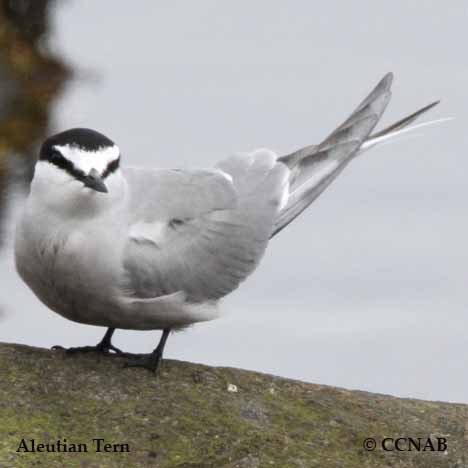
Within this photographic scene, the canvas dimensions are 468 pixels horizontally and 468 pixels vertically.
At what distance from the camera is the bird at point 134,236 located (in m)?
6.63

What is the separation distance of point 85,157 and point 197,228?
2.86 ft

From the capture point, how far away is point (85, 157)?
6523mm

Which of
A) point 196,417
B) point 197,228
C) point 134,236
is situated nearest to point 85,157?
point 134,236

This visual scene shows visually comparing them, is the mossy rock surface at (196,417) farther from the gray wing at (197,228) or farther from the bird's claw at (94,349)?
the gray wing at (197,228)

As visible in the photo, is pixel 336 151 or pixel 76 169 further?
pixel 336 151

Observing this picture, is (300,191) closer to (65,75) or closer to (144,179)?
(144,179)

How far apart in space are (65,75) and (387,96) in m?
5.11

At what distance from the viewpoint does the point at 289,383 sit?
7098 mm

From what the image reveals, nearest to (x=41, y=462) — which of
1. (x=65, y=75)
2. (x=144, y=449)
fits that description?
(x=144, y=449)

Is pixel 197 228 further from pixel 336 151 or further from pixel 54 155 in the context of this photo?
pixel 336 151

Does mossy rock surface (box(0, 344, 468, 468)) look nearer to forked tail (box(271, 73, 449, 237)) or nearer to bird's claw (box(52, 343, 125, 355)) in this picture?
bird's claw (box(52, 343, 125, 355))

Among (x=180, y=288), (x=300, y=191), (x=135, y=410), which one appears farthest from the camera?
(x=300, y=191)

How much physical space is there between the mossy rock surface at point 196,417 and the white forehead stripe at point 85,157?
0.98 metres

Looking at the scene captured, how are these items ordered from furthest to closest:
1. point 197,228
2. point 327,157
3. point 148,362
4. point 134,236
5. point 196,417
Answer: point 327,157 < point 197,228 < point 148,362 < point 134,236 < point 196,417
